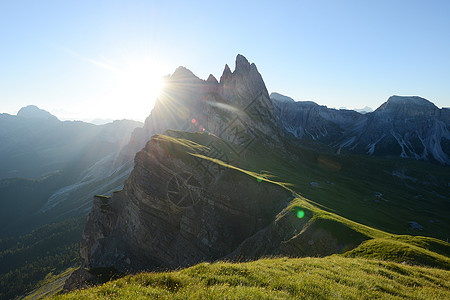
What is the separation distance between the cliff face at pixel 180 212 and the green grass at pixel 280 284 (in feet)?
81.5

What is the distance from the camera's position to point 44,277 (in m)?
142

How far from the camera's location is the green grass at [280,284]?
30.8ft

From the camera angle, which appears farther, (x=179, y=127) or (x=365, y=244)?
(x=179, y=127)

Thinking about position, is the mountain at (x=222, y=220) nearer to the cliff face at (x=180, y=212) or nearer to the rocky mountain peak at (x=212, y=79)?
the cliff face at (x=180, y=212)

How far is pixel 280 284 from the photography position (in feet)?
34.4

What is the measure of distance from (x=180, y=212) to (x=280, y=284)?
3870cm

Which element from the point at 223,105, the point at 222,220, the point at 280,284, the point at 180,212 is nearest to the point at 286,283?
the point at 280,284

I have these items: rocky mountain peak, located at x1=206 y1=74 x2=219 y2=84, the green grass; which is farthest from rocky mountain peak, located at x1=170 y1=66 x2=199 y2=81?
the green grass

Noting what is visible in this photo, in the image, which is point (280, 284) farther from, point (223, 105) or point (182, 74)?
point (182, 74)

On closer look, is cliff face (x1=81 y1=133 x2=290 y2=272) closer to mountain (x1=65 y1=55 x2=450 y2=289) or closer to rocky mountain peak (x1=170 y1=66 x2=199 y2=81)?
mountain (x1=65 y1=55 x2=450 y2=289)

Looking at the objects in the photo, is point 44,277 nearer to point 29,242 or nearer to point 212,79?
point 29,242

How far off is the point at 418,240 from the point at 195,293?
2778cm

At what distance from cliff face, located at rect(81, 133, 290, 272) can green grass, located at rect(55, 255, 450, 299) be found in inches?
978

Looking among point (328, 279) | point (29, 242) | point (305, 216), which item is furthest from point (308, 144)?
point (29, 242)
